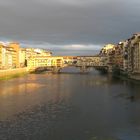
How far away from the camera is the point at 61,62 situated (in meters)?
156

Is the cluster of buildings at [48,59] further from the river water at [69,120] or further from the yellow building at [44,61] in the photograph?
the river water at [69,120]

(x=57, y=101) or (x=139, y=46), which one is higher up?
(x=139, y=46)

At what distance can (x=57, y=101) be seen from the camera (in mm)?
40562

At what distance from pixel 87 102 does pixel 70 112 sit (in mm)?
7944

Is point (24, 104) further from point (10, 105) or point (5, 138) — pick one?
point (5, 138)

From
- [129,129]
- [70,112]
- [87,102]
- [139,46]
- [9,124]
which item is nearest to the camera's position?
[129,129]

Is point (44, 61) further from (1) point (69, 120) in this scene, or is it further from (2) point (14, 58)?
(1) point (69, 120)

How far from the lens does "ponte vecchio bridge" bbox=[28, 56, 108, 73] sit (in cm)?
14301

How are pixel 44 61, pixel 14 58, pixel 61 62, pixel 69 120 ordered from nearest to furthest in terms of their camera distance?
1. pixel 69 120
2. pixel 14 58
3. pixel 44 61
4. pixel 61 62

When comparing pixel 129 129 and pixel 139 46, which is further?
A: pixel 139 46

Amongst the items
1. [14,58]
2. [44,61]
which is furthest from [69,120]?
[44,61]

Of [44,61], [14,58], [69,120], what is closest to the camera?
[69,120]

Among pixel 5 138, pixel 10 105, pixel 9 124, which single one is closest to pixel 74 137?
pixel 5 138

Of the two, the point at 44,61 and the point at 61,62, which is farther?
the point at 61,62
